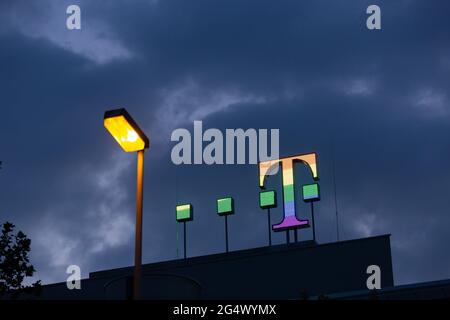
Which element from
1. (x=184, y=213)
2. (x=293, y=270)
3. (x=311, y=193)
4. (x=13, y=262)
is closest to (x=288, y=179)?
(x=311, y=193)

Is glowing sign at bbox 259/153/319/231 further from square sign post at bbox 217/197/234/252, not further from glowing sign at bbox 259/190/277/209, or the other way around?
square sign post at bbox 217/197/234/252

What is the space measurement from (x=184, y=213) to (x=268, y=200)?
715 cm

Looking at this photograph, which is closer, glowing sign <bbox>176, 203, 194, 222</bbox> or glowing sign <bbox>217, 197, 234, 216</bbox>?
glowing sign <bbox>217, 197, 234, 216</bbox>

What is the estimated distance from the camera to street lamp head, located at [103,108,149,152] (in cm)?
1288

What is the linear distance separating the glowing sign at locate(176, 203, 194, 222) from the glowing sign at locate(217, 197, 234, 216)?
2578mm

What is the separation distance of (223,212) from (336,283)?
39.8 ft

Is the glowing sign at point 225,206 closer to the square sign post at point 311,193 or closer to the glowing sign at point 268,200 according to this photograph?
the glowing sign at point 268,200

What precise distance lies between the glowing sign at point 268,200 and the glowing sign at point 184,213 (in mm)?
6026

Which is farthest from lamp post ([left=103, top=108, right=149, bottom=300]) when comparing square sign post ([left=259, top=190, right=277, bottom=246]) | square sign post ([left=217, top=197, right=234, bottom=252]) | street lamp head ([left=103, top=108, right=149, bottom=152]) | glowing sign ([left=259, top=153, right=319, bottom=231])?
square sign post ([left=217, top=197, right=234, bottom=252])

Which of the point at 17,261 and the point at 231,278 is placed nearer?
the point at 17,261
